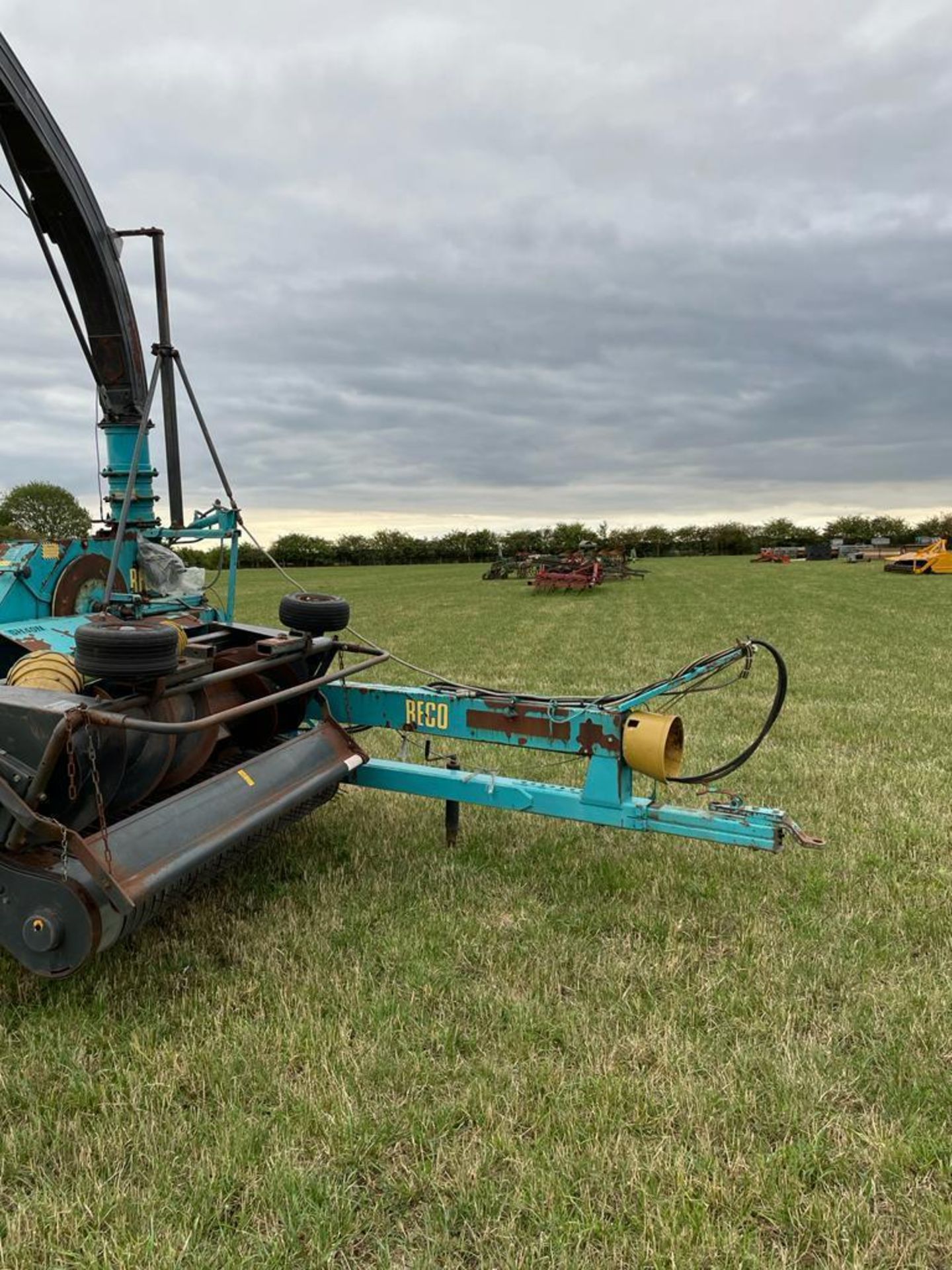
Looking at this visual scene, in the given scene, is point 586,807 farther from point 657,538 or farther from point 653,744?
point 657,538

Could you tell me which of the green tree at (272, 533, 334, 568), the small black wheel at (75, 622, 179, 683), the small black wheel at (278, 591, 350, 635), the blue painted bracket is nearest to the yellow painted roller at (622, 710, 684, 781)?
the blue painted bracket

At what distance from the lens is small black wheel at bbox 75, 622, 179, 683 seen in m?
2.89

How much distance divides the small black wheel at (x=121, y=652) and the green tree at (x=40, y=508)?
70.0m

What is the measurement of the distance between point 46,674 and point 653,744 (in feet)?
8.38

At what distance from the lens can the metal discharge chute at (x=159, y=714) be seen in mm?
2799

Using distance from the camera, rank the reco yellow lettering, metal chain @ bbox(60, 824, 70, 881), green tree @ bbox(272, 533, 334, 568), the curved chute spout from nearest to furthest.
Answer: metal chain @ bbox(60, 824, 70, 881), the reco yellow lettering, the curved chute spout, green tree @ bbox(272, 533, 334, 568)

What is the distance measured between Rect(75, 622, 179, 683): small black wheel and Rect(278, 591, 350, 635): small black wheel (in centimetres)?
129

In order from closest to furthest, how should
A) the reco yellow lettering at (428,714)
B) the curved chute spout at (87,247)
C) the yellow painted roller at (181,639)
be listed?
the yellow painted roller at (181,639)
the reco yellow lettering at (428,714)
the curved chute spout at (87,247)

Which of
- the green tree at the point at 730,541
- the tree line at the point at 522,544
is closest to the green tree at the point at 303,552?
the tree line at the point at 522,544

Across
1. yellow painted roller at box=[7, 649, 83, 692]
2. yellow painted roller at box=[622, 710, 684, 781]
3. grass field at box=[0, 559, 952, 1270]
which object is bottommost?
grass field at box=[0, 559, 952, 1270]

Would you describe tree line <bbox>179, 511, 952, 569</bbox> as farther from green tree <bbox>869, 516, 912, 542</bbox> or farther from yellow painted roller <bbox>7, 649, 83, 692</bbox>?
yellow painted roller <bbox>7, 649, 83, 692</bbox>

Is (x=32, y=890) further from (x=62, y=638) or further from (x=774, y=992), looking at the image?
(x=774, y=992)

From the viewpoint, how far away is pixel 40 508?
71.2m

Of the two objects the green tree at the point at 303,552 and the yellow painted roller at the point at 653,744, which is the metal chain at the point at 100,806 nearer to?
the yellow painted roller at the point at 653,744
